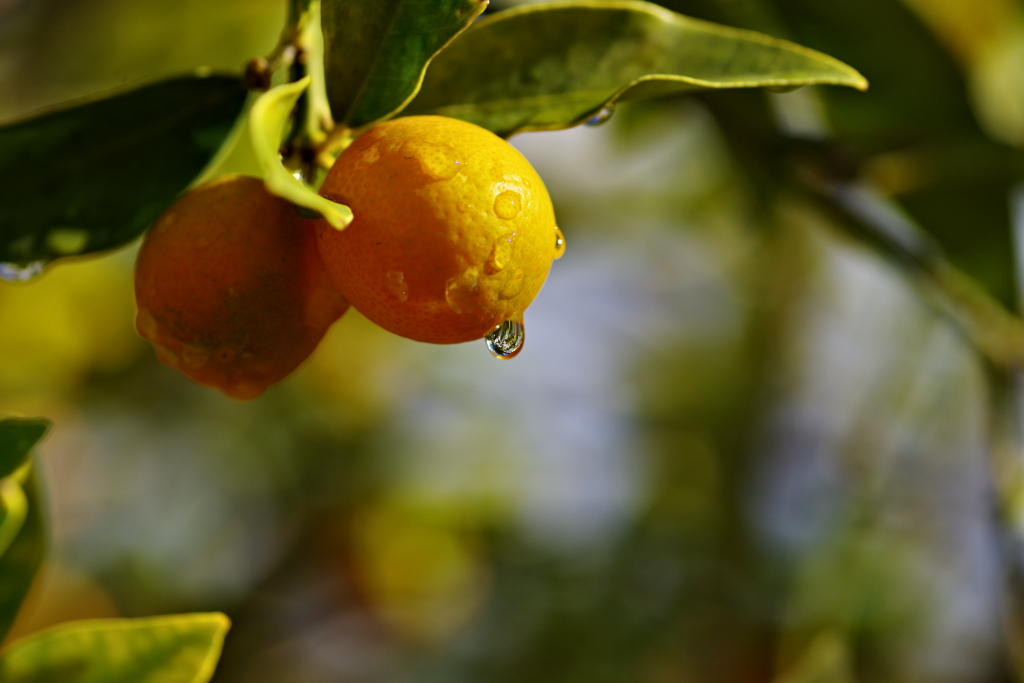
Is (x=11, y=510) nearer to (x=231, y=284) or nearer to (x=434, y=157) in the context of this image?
(x=231, y=284)

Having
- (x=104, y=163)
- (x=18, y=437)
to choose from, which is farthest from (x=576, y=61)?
(x=18, y=437)

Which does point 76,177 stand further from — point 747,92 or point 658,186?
point 658,186

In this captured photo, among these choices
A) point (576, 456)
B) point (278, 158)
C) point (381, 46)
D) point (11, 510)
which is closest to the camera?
point (278, 158)

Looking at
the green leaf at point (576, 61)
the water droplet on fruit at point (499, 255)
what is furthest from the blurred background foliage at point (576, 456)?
the water droplet on fruit at point (499, 255)

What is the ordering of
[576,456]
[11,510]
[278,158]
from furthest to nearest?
[576,456], [11,510], [278,158]

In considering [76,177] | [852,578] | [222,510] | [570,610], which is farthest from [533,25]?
[570,610]

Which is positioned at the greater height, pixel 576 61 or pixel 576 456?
pixel 576 61
